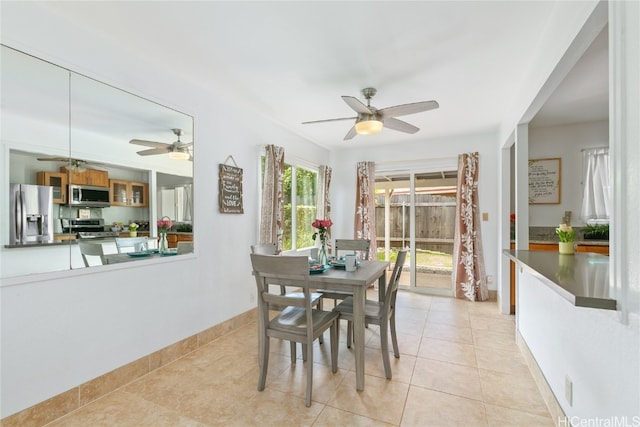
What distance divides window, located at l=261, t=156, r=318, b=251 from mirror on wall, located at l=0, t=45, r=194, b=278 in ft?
5.82

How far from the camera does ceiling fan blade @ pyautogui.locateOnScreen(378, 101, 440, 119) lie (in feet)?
7.65

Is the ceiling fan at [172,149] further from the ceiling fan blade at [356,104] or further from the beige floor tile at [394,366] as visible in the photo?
the beige floor tile at [394,366]

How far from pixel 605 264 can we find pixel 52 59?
362 centimetres

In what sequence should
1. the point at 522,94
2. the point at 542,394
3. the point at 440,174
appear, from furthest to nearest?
the point at 440,174, the point at 522,94, the point at 542,394

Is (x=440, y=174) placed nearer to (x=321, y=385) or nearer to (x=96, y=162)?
(x=321, y=385)

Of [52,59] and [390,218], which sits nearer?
[52,59]

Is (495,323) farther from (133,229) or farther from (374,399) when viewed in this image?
(133,229)

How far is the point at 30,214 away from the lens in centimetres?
172

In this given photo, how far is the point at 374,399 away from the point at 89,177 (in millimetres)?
Answer: 2436

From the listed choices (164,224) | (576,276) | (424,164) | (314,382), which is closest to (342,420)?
(314,382)

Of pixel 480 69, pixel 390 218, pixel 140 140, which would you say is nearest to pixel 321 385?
pixel 140 140

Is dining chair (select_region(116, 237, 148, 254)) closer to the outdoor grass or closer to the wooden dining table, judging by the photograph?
the wooden dining table

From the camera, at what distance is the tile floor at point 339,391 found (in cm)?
178

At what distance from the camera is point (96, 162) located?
206 cm
